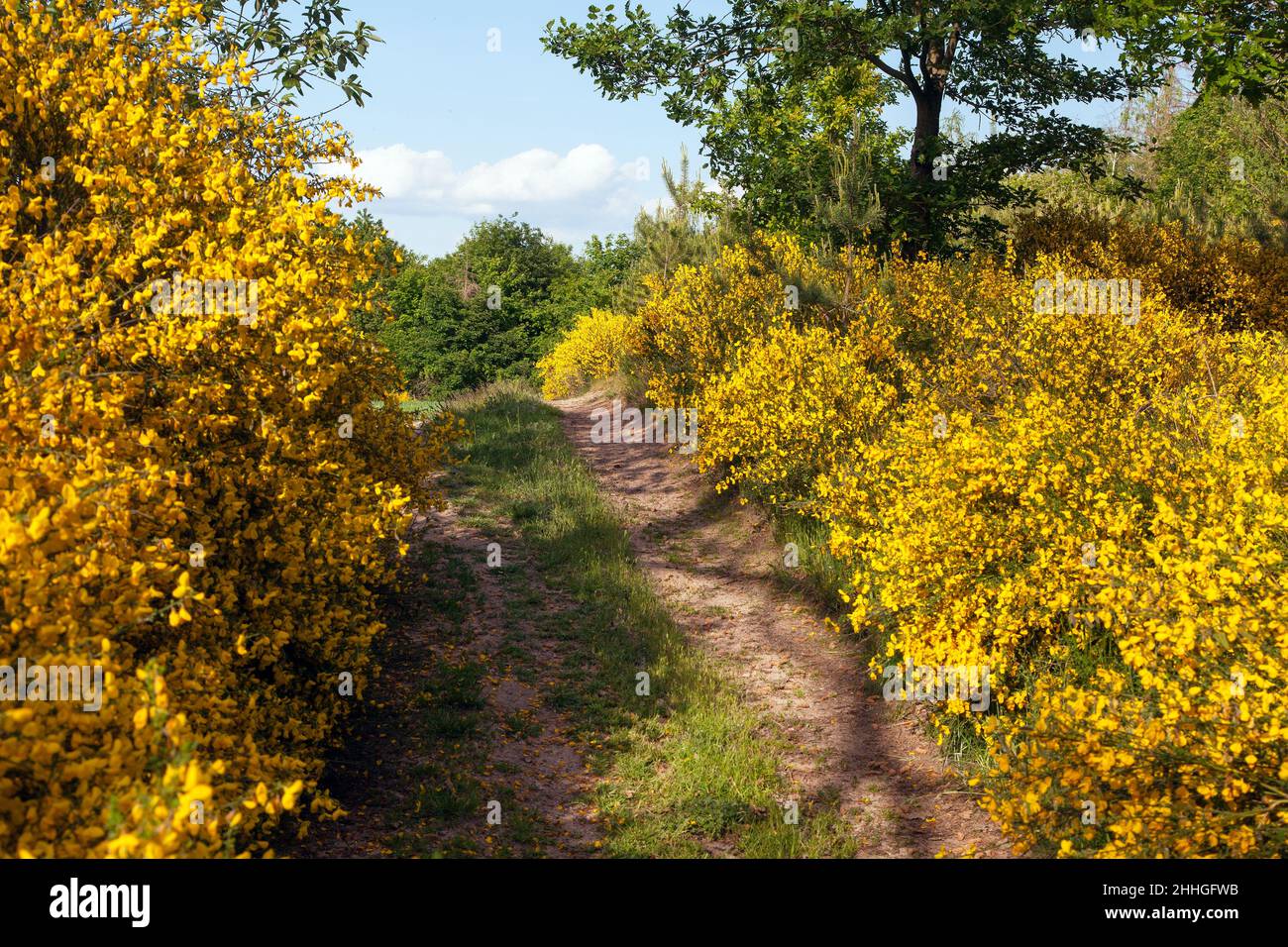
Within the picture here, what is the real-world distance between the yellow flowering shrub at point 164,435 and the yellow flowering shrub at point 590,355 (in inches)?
656

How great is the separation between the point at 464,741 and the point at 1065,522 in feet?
15.3

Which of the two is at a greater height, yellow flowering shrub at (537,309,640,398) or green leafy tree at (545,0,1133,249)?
green leafy tree at (545,0,1133,249)

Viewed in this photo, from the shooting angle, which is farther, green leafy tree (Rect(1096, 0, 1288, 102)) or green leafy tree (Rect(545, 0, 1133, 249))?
green leafy tree (Rect(545, 0, 1133, 249))

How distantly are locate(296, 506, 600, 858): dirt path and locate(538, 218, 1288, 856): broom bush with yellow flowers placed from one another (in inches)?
111

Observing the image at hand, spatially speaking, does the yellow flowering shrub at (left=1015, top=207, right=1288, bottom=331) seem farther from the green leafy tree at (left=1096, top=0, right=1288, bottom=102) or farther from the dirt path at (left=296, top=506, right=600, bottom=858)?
the dirt path at (left=296, top=506, right=600, bottom=858)

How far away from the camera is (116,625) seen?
3.58m

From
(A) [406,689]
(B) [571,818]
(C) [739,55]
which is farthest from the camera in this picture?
(C) [739,55]

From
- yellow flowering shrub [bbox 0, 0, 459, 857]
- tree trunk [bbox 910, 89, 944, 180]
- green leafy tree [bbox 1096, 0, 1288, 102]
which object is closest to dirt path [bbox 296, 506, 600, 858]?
yellow flowering shrub [bbox 0, 0, 459, 857]

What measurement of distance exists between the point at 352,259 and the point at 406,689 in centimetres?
350

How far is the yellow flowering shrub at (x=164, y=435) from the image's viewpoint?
10.0 ft

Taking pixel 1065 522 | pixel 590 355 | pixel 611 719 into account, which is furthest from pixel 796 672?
pixel 590 355

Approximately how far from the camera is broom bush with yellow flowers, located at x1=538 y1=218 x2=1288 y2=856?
3.97m
